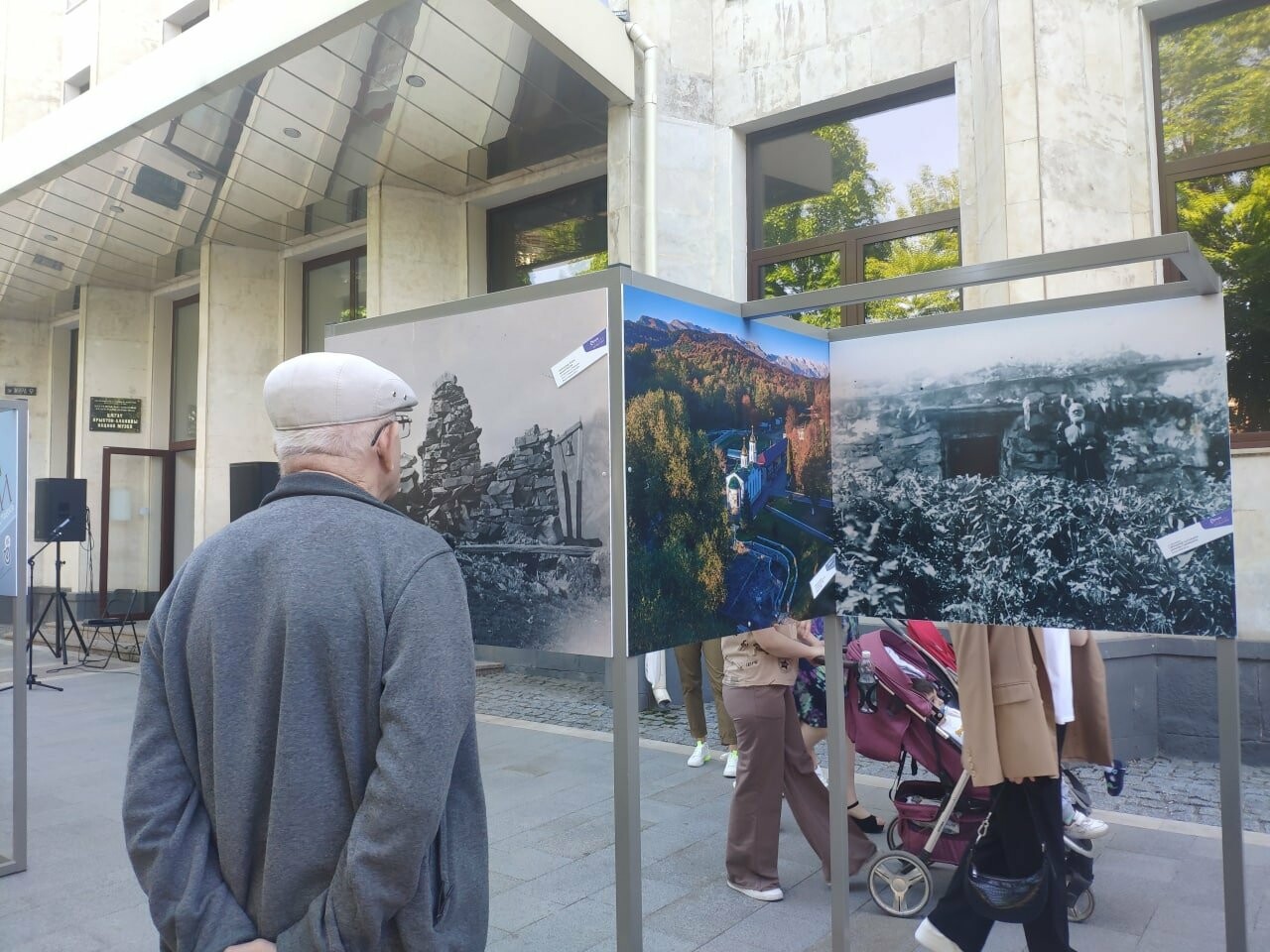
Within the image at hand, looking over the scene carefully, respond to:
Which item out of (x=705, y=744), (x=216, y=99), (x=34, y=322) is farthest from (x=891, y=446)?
(x=34, y=322)

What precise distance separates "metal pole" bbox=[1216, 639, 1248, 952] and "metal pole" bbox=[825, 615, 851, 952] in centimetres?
117

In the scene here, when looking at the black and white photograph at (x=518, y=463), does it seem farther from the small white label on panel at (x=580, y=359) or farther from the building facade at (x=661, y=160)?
the building facade at (x=661, y=160)

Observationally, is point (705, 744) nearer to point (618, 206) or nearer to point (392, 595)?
point (618, 206)

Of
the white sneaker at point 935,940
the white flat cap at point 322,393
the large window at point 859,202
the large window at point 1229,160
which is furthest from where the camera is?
the large window at point 859,202

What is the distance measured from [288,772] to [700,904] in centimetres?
325

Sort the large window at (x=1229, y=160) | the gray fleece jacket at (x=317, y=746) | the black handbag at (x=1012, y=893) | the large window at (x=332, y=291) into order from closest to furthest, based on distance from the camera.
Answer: the gray fleece jacket at (x=317, y=746) → the black handbag at (x=1012, y=893) → the large window at (x=1229, y=160) → the large window at (x=332, y=291)

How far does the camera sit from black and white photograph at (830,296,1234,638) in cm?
288

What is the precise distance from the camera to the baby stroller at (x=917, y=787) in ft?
14.1

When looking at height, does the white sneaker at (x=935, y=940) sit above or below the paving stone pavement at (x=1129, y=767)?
above

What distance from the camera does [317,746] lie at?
1699 millimetres

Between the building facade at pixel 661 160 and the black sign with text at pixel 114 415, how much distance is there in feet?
9.08

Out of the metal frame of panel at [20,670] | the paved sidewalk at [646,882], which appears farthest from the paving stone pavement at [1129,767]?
the metal frame of panel at [20,670]

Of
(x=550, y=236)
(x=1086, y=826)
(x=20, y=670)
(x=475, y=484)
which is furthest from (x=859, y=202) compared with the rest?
(x=20, y=670)

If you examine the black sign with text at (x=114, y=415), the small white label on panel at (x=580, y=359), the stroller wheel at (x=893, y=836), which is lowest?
the stroller wheel at (x=893, y=836)
